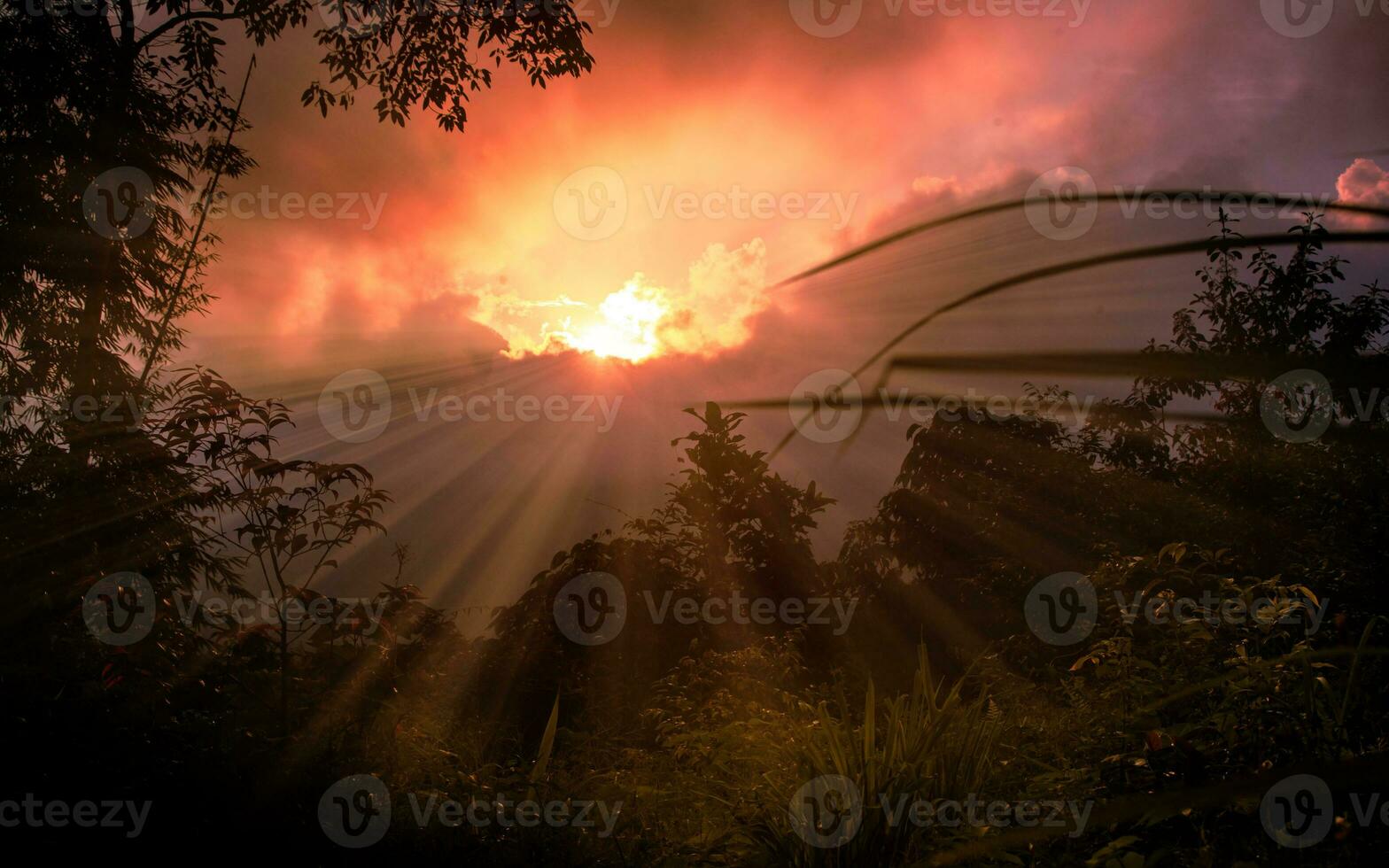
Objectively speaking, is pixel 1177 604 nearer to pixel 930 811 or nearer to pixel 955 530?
pixel 930 811

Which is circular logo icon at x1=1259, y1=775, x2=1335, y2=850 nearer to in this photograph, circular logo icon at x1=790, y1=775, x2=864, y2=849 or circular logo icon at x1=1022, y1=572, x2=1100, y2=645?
circular logo icon at x1=790, y1=775, x2=864, y2=849

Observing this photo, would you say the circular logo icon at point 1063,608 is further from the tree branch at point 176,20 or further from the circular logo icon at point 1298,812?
the tree branch at point 176,20

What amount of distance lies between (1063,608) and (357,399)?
18.0 feet

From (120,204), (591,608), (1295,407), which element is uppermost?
(120,204)

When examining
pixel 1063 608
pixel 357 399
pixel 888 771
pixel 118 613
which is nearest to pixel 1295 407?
pixel 888 771

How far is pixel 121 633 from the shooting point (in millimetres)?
3264

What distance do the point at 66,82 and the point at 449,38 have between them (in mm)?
3569

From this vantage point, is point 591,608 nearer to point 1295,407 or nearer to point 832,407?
point 1295,407

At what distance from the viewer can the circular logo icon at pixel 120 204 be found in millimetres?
6375

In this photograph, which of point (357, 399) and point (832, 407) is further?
point (357, 399)

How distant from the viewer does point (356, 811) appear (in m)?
2.72

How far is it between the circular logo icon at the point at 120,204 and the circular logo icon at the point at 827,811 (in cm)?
767

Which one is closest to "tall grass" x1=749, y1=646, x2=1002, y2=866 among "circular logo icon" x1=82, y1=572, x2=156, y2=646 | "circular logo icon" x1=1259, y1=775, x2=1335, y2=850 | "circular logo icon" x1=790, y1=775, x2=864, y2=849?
"circular logo icon" x1=790, y1=775, x2=864, y2=849

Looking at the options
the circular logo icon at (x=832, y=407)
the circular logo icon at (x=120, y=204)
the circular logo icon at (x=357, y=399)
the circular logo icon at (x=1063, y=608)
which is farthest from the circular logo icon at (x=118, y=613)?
the circular logo icon at (x=120, y=204)
